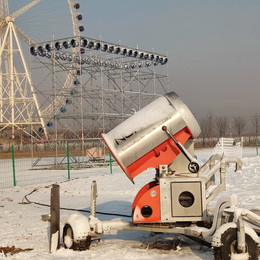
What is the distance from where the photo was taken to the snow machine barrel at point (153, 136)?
4.70m

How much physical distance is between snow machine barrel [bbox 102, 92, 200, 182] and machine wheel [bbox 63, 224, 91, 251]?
116cm

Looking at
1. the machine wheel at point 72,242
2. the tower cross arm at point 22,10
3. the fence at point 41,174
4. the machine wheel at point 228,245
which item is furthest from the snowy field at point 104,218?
the tower cross arm at point 22,10

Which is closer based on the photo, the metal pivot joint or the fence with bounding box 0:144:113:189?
the metal pivot joint

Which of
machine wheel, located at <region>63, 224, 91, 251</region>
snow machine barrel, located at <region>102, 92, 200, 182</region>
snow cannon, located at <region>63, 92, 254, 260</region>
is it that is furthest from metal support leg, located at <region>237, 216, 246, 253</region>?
machine wheel, located at <region>63, 224, 91, 251</region>

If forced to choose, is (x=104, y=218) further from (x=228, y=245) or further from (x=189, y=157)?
(x=228, y=245)

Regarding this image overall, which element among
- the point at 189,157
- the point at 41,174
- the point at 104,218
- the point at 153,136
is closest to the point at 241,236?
the point at 189,157

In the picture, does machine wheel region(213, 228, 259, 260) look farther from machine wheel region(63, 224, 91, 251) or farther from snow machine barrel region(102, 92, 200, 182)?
machine wheel region(63, 224, 91, 251)

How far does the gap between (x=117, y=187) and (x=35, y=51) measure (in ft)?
43.6

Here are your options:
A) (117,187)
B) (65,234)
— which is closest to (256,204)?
(65,234)

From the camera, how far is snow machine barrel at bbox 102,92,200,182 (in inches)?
185

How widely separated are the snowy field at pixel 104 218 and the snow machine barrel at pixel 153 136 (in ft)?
4.01

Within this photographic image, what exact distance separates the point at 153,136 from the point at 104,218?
3.43m

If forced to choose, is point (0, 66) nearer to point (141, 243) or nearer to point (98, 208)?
point (98, 208)

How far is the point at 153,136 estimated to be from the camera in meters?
4.71
